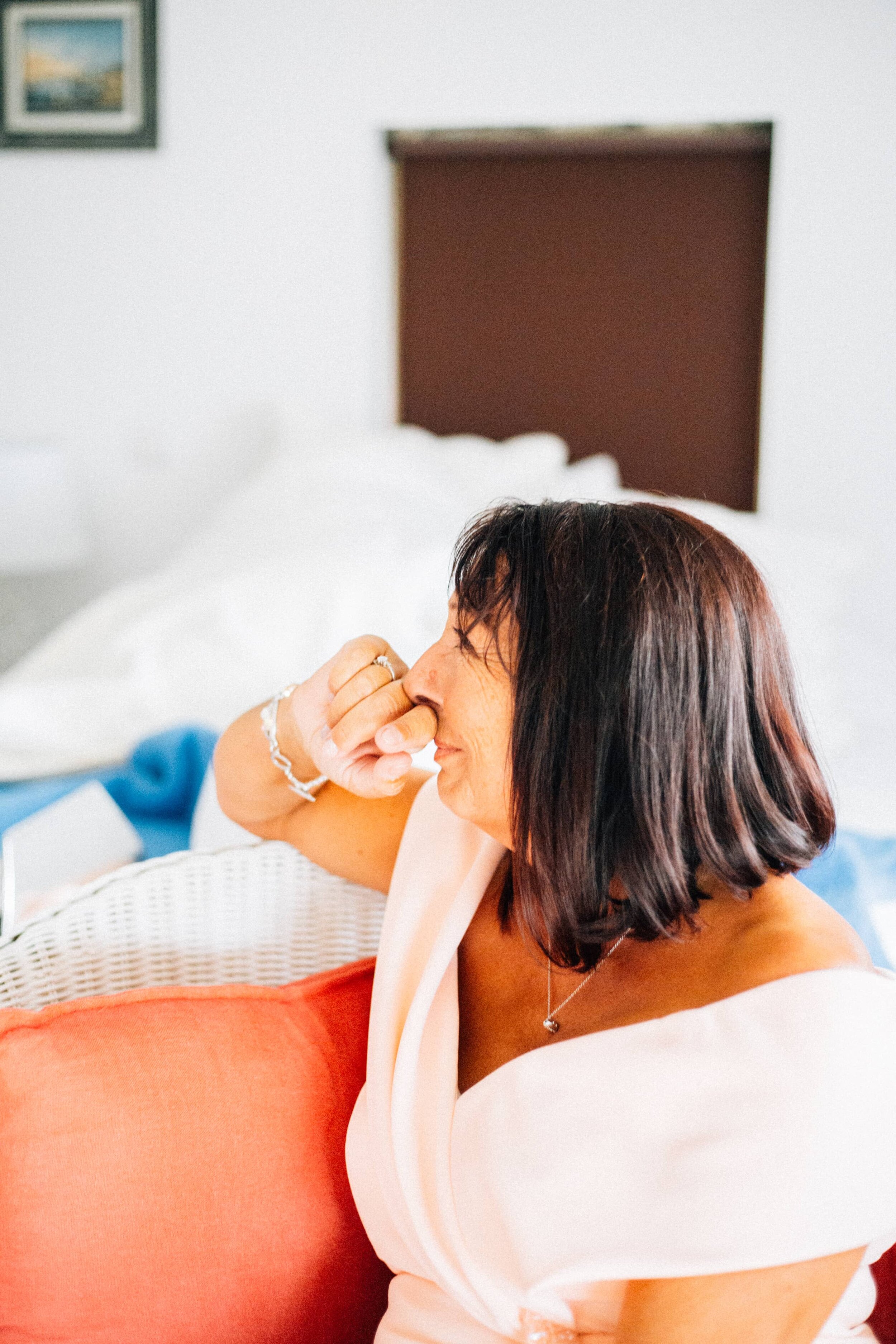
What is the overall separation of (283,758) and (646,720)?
0.41 meters

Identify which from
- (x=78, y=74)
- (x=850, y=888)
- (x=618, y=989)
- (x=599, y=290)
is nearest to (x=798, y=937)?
(x=618, y=989)

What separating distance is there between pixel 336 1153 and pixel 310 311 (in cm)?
279

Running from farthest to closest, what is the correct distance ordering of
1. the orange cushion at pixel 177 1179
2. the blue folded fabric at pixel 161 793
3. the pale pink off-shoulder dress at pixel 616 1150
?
the blue folded fabric at pixel 161 793 < the orange cushion at pixel 177 1179 < the pale pink off-shoulder dress at pixel 616 1150

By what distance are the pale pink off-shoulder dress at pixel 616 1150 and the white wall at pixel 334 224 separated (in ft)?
8.09

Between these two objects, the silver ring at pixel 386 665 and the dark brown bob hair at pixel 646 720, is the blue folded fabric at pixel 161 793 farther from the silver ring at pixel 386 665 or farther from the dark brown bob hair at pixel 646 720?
the dark brown bob hair at pixel 646 720

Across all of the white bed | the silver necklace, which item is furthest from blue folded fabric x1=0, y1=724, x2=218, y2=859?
the silver necklace

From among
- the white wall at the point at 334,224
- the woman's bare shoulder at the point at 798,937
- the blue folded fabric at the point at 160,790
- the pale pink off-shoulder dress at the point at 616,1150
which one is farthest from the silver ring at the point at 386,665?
the white wall at the point at 334,224

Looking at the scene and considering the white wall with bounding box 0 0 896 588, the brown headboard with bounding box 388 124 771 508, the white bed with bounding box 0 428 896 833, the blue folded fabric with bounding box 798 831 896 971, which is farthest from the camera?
the brown headboard with bounding box 388 124 771 508

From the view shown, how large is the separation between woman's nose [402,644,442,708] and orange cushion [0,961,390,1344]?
278 millimetres

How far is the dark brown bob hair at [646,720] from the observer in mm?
760

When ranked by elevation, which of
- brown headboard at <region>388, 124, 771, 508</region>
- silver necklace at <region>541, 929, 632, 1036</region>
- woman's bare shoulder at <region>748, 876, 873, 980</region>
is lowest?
silver necklace at <region>541, 929, 632, 1036</region>

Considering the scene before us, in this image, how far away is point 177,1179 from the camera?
0.79 metres

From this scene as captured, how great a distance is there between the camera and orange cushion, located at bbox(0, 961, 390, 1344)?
0.76m

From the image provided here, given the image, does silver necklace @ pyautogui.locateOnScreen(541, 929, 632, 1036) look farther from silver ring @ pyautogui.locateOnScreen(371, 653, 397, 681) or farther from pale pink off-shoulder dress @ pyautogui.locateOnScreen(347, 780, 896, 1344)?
silver ring @ pyautogui.locateOnScreen(371, 653, 397, 681)
